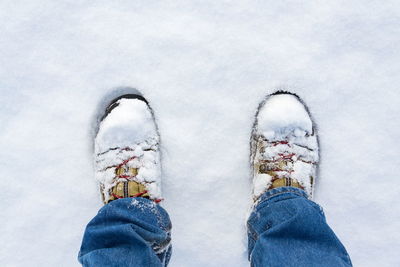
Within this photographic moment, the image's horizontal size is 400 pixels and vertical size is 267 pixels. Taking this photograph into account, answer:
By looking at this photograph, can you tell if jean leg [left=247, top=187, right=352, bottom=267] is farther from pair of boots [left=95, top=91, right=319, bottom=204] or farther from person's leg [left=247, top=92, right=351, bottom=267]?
pair of boots [left=95, top=91, right=319, bottom=204]

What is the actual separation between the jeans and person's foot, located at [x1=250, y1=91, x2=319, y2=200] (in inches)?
5.7

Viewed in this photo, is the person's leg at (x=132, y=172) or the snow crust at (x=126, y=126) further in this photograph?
the snow crust at (x=126, y=126)

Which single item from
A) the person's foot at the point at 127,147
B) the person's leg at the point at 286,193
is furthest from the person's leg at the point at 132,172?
the person's leg at the point at 286,193

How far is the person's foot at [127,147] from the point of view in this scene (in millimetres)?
1165

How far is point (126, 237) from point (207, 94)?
0.51 meters

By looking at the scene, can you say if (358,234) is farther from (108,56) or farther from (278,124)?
(108,56)

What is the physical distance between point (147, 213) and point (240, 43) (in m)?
0.60

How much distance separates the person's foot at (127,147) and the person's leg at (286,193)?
33cm

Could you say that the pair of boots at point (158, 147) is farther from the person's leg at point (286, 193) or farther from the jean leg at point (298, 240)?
the jean leg at point (298, 240)

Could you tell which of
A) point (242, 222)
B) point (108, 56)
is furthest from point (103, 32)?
point (242, 222)

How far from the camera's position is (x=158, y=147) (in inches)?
47.6

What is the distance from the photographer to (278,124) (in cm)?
119

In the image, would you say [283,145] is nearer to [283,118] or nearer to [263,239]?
[283,118]

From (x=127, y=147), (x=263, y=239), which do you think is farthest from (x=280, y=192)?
(x=127, y=147)
